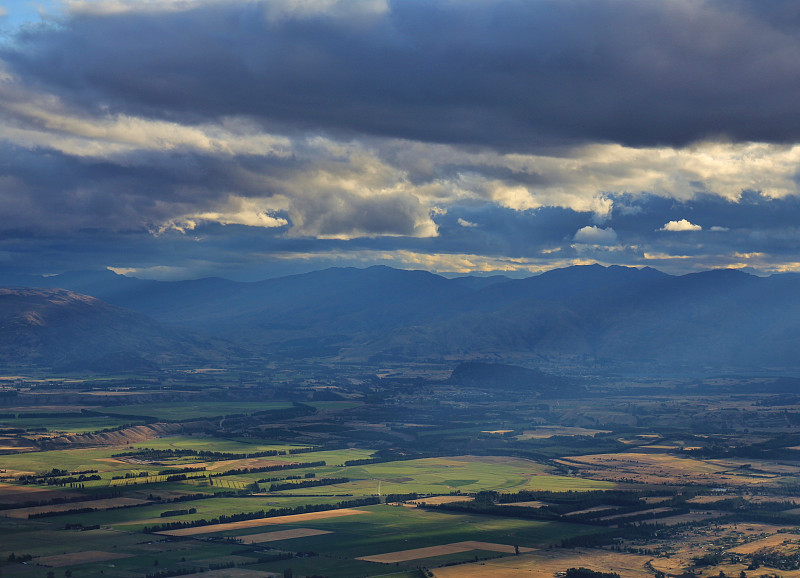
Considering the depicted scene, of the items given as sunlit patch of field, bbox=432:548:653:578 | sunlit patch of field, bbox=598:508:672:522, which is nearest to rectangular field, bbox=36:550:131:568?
sunlit patch of field, bbox=432:548:653:578

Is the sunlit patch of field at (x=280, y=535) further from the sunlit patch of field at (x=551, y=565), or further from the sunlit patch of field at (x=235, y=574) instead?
the sunlit patch of field at (x=551, y=565)

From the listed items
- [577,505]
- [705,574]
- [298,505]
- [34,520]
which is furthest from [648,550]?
[34,520]

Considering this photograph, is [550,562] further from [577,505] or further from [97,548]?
[97,548]

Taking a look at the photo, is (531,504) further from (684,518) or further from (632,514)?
(684,518)

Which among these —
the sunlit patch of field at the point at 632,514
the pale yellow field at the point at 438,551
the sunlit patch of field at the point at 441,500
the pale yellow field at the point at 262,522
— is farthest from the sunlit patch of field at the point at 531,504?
the pale yellow field at the point at 438,551

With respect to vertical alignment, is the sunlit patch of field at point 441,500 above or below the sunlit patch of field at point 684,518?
above

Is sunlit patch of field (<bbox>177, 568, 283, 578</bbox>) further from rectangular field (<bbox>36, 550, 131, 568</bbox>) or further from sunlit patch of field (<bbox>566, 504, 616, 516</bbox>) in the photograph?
sunlit patch of field (<bbox>566, 504, 616, 516</bbox>)

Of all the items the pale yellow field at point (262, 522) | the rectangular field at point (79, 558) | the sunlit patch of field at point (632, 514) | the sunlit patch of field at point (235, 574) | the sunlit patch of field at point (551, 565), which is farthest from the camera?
the sunlit patch of field at point (632, 514)
